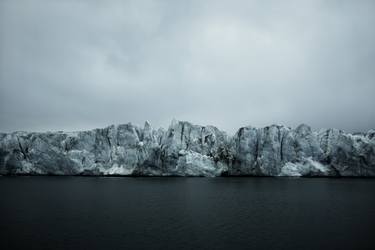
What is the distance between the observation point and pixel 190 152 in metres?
96.4

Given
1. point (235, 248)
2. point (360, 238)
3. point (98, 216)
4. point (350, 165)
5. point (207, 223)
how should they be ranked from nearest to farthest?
point (235, 248)
point (360, 238)
point (207, 223)
point (98, 216)
point (350, 165)

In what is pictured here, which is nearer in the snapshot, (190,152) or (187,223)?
(187,223)

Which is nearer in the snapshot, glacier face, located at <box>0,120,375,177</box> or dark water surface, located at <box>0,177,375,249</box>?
dark water surface, located at <box>0,177,375,249</box>

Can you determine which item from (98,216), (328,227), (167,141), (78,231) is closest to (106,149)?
(167,141)

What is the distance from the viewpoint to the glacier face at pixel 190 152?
92562mm

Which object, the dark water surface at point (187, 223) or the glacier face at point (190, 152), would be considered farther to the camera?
the glacier face at point (190, 152)

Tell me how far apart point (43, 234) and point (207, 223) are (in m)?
15.1

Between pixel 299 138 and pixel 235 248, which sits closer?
pixel 235 248

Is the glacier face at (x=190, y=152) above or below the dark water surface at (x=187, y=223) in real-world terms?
above

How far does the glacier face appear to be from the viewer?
304 feet

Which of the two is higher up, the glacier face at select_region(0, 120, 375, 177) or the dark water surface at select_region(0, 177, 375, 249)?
the glacier face at select_region(0, 120, 375, 177)

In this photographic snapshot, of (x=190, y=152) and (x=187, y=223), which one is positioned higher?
(x=190, y=152)

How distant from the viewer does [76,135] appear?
341 feet

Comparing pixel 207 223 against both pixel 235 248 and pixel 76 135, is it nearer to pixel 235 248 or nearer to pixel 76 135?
pixel 235 248
